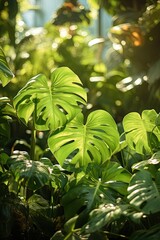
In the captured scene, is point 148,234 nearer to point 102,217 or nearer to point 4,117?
point 102,217

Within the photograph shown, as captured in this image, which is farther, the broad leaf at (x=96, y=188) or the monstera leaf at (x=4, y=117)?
the monstera leaf at (x=4, y=117)

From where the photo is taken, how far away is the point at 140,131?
2168mm

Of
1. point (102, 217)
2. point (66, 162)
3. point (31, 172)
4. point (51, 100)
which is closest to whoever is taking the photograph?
point (102, 217)

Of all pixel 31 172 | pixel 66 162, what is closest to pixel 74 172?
pixel 66 162

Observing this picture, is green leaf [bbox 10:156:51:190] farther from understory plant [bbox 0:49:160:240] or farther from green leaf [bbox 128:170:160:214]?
green leaf [bbox 128:170:160:214]

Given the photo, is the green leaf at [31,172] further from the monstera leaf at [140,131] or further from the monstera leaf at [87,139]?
the monstera leaf at [140,131]

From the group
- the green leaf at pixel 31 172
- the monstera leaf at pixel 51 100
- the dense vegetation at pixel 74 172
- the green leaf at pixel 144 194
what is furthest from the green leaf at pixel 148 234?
the monstera leaf at pixel 51 100

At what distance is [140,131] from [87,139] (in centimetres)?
28

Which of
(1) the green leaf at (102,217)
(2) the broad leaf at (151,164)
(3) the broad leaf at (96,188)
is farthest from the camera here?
(3) the broad leaf at (96,188)

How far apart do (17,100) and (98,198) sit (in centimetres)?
61

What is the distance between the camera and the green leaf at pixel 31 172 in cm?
192

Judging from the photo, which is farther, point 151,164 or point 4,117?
point 4,117

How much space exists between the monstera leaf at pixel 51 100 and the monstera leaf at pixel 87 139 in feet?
0.23

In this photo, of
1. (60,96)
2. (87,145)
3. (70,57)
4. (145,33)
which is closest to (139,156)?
(87,145)
